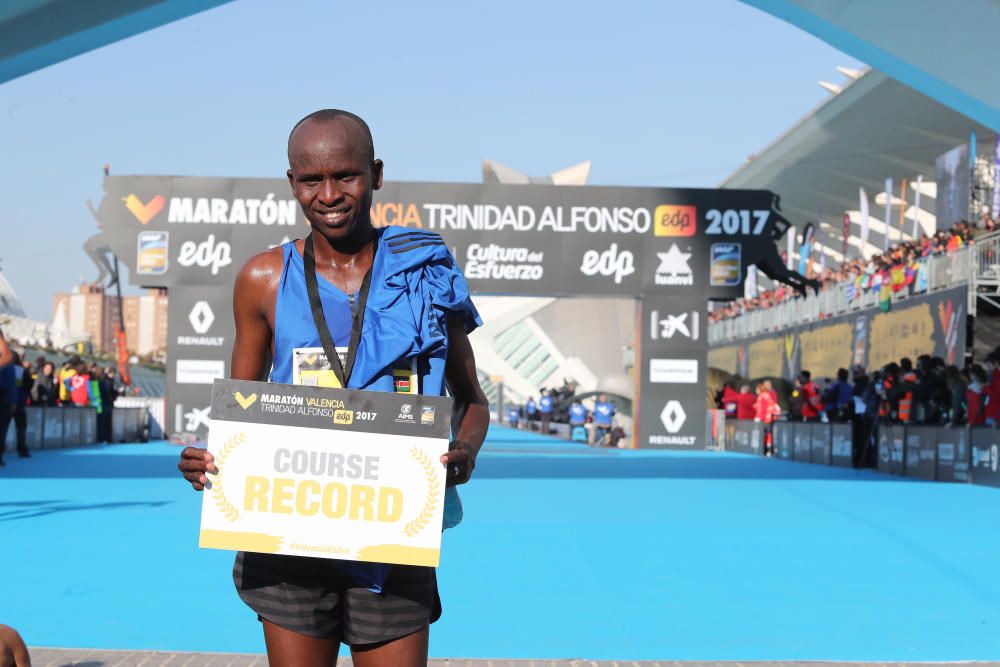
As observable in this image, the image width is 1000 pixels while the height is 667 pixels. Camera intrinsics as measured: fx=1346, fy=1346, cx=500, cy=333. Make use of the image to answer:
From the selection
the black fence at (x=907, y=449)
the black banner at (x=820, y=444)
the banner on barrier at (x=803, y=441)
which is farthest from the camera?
the banner on barrier at (x=803, y=441)

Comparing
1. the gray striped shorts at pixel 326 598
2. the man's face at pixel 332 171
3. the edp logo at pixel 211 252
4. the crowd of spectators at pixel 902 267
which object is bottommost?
the gray striped shorts at pixel 326 598

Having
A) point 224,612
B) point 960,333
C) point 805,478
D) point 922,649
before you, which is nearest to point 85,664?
point 224,612

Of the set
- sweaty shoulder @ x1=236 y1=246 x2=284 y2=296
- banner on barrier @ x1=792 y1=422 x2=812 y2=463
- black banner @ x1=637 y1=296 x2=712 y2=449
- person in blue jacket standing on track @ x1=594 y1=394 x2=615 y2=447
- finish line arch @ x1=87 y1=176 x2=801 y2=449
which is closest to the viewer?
sweaty shoulder @ x1=236 y1=246 x2=284 y2=296

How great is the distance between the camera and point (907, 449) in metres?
22.1

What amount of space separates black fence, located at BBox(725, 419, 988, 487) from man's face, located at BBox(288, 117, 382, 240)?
17.2m

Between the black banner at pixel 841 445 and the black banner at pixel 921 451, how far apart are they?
8.09ft

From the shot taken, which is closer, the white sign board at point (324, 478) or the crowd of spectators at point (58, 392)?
the white sign board at point (324, 478)

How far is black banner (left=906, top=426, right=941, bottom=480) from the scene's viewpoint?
20.9 metres

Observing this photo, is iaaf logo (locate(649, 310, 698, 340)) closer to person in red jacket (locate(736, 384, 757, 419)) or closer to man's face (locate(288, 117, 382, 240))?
person in red jacket (locate(736, 384, 757, 419))

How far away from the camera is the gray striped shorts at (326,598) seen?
2965 mm

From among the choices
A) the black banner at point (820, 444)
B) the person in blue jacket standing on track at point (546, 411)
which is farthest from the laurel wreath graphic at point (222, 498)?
the person in blue jacket standing on track at point (546, 411)

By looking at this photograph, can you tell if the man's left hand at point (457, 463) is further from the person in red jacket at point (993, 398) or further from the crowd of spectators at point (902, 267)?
the crowd of spectators at point (902, 267)

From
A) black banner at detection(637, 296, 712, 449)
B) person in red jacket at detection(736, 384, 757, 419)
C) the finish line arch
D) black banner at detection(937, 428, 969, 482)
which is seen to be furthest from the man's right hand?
person in red jacket at detection(736, 384, 757, 419)

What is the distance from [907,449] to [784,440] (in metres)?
7.23
